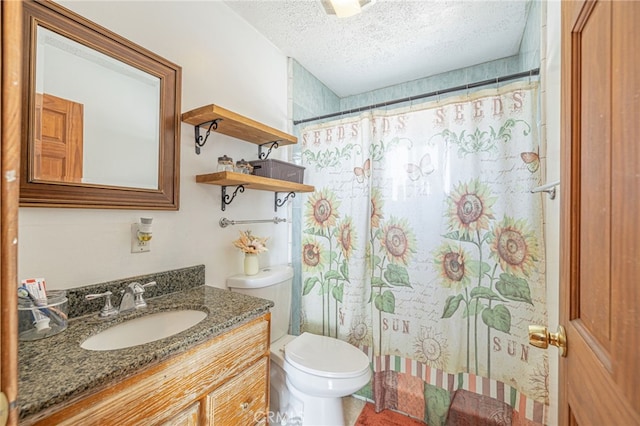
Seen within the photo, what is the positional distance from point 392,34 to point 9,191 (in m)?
1.99

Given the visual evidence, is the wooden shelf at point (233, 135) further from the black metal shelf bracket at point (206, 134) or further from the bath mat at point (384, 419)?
the bath mat at point (384, 419)

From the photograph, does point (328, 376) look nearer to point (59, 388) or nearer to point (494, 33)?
point (59, 388)

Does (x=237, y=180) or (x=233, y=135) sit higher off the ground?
(x=233, y=135)

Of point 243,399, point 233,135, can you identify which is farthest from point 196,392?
point 233,135

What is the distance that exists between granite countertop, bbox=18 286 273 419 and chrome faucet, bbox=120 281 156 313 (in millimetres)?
43

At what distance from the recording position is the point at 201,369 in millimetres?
861

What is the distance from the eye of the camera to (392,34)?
1732 mm

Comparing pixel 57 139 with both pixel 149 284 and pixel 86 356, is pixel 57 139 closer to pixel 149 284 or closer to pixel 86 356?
pixel 149 284

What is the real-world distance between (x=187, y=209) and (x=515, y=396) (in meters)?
1.88

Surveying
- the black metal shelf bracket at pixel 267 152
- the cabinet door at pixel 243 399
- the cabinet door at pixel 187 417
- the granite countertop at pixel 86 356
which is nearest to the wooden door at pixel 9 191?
the granite countertop at pixel 86 356

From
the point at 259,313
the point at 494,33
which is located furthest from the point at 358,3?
the point at 259,313

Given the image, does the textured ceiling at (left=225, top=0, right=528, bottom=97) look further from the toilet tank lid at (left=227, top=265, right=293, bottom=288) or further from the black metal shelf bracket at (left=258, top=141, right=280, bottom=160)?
the toilet tank lid at (left=227, top=265, right=293, bottom=288)

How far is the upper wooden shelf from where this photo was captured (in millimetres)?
1254

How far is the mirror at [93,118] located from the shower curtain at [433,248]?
96 centimetres
